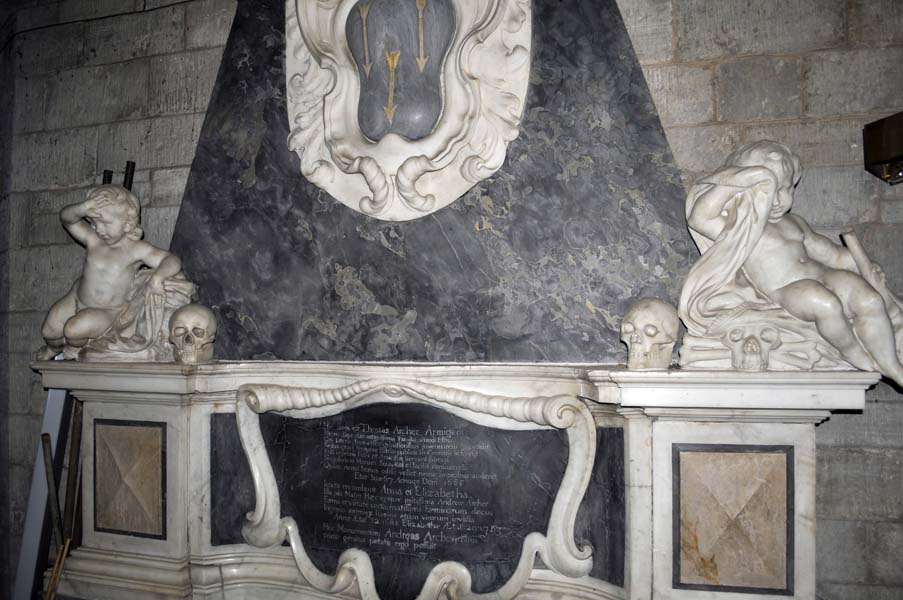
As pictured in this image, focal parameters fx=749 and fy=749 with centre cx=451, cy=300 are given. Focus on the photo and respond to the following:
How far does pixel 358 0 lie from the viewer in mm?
3393

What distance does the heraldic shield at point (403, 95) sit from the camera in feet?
10.6

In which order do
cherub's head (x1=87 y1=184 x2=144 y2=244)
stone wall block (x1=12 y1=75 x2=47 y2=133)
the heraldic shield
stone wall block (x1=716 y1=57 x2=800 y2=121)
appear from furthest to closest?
stone wall block (x1=12 y1=75 x2=47 y2=133) → cherub's head (x1=87 y1=184 x2=144 y2=244) → the heraldic shield → stone wall block (x1=716 y1=57 x2=800 y2=121)

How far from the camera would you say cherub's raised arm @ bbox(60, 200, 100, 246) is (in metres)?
3.45

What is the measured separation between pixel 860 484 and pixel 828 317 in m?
0.84

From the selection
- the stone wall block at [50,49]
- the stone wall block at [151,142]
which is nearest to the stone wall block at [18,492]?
the stone wall block at [151,142]

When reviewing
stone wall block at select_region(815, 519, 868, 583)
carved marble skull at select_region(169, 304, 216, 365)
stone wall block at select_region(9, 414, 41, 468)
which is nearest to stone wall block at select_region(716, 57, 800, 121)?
stone wall block at select_region(815, 519, 868, 583)

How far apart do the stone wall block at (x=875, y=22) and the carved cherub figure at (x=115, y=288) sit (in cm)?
303

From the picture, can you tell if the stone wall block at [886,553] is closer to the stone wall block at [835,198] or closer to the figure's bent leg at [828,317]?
the figure's bent leg at [828,317]

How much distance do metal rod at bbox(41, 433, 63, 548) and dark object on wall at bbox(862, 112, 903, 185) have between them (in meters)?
3.79

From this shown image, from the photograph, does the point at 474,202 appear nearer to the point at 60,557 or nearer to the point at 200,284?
the point at 200,284

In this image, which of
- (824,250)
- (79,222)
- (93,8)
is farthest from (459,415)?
(93,8)

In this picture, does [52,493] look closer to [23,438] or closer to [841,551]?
[23,438]

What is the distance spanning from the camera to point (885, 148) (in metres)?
2.69

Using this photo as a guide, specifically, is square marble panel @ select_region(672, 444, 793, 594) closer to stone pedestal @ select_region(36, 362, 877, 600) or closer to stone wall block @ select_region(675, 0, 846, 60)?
stone pedestal @ select_region(36, 362, 877, 600)
